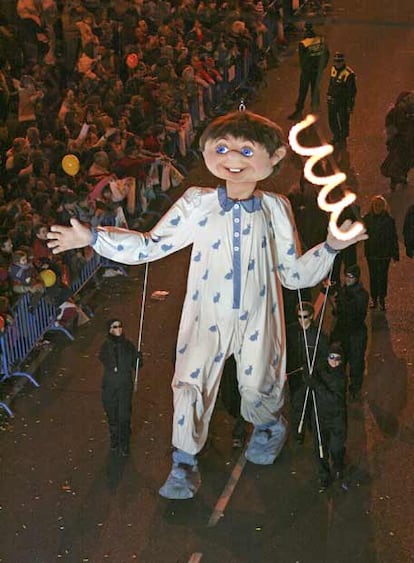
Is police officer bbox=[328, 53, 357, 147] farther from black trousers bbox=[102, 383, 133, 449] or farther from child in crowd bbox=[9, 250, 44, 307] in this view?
black trousers bbox=[102, 383, 133, 449]

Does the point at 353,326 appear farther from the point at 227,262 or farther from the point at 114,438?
the point at 114,438

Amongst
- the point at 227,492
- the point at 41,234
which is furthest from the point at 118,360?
the point at 41,234

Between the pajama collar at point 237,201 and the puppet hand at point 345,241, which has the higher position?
the pajama collar at point 237,201

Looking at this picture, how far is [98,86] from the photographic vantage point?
51.8 ft

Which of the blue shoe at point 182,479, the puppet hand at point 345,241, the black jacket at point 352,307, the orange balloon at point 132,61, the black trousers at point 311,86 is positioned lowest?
the black trousers at point 311,86

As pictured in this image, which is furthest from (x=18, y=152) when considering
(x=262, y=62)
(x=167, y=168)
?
(x=262, y=62)

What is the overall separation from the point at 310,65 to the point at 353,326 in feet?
24.6

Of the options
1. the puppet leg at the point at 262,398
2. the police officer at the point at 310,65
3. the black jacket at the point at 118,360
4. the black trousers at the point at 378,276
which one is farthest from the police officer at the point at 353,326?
the police officer at the point at 310,65

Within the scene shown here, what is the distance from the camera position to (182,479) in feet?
31.7

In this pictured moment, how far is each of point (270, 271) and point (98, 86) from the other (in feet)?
22.7

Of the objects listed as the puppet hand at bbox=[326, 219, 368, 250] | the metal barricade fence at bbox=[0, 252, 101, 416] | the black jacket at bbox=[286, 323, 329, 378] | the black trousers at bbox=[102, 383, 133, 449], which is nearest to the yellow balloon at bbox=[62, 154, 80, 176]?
the metal barricade fence at bbox=[0, 252, 101, 416]

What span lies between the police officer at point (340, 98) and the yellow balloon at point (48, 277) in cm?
596

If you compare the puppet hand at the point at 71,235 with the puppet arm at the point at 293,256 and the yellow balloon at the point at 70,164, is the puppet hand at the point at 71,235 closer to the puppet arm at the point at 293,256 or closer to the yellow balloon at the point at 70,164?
the puppet arm at the point at 293,256

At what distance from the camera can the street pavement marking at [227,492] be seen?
370 inches
